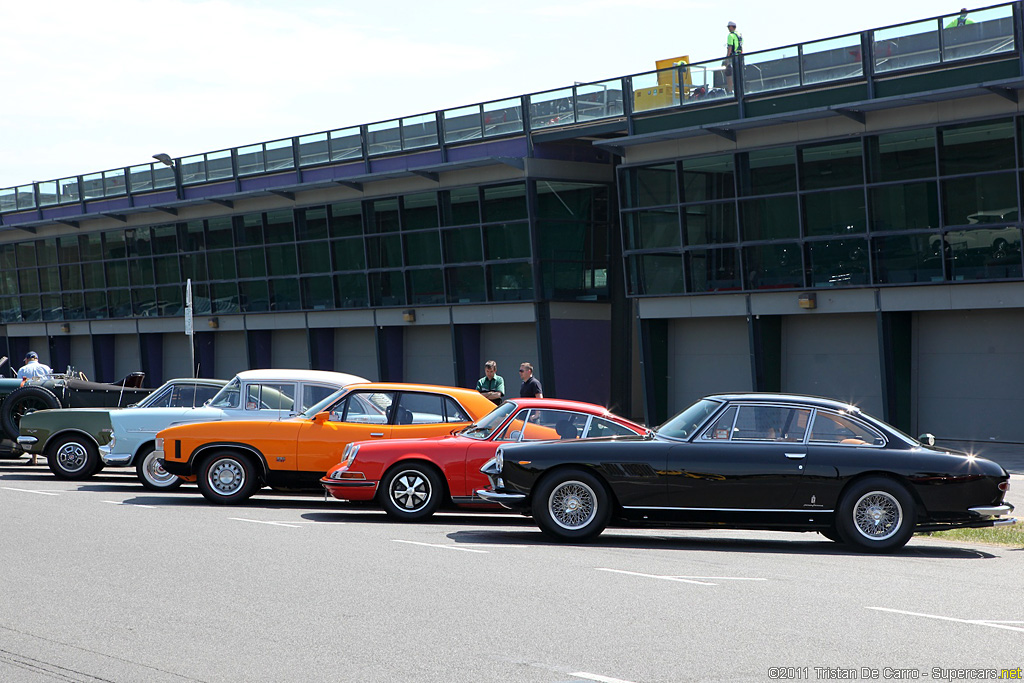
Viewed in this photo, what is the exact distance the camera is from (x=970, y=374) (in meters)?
23.8

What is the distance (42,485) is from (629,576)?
37.2 ft

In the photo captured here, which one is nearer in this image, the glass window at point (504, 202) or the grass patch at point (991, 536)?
the grass patch at point (991, 536)

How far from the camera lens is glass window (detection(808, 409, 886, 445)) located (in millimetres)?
11680

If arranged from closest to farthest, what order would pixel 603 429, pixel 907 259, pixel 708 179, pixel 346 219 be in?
pixel 603 429 < pixel 907 259 < pixel 708 179 < pixel 346 219

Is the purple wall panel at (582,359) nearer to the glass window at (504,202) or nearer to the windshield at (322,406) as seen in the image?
the glass window at (504,202)

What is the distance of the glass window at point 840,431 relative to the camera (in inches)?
460

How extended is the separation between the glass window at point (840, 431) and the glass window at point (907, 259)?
41.5ft

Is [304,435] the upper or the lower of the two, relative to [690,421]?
lower

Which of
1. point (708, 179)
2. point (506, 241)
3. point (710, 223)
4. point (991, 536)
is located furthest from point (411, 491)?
point (506, 241)

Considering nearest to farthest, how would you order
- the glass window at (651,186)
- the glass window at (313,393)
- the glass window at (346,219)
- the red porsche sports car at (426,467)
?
the red porsche sports car at (426,467)
the glass window at (313,393)
the glass window at (651,186)
the glass window at (346,219)

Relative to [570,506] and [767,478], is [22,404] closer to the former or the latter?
[570,506]

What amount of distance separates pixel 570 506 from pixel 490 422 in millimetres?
2201

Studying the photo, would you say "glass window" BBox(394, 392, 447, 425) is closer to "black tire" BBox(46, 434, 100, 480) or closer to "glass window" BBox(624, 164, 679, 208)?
"black tire" BBox(46, 434, 100, 480)

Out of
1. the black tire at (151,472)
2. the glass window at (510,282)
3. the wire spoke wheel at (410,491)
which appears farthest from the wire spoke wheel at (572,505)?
the glass window at (510,282)
